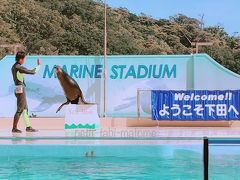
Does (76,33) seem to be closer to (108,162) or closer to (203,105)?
(203,105)

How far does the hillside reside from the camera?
155ft

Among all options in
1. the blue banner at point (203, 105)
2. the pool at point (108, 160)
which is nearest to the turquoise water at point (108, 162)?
the pool at point (108, 160)

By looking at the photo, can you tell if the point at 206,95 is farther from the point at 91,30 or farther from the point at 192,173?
the point at 91,30

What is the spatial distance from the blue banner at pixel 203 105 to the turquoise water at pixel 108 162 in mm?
10471

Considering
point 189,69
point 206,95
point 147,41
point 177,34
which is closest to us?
point 206,95

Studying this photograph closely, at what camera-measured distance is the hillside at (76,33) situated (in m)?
47.2

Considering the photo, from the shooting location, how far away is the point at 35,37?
4716cm

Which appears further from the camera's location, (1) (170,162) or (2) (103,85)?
(2) (103,85)

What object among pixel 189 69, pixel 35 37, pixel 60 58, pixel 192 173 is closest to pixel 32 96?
pixel 60 58

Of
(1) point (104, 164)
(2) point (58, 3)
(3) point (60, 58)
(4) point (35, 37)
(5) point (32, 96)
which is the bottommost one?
(1) point (104, 164)

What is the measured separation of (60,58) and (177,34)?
48.2 meters

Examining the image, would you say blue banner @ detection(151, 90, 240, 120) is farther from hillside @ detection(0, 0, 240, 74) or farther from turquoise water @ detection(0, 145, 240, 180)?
hillside @ detection(0, 0, 240, 74)

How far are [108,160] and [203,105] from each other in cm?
1108

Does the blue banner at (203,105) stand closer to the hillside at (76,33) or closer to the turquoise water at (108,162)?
the turquoise water at (108,162)
